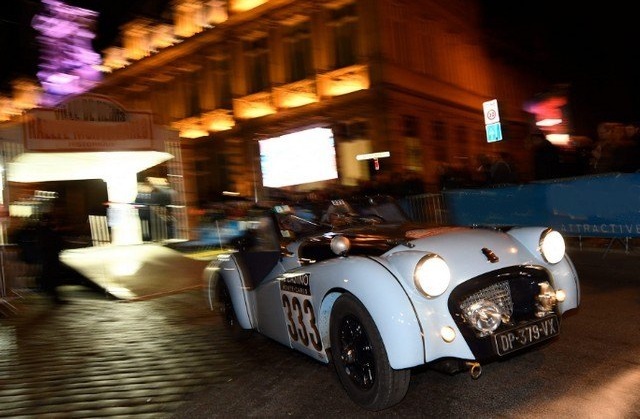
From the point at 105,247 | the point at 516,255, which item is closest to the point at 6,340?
the point at 516,255

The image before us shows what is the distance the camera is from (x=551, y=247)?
14.0 ft

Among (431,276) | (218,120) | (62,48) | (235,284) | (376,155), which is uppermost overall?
(62,48)

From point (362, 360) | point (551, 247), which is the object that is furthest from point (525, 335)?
point (362, 360)

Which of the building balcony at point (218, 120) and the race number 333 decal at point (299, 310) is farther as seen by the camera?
the building balcony at point (218, 120)

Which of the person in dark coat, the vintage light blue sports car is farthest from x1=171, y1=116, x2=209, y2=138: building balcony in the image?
the vintage light blue sports car

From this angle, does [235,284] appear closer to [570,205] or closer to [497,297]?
[497,297]

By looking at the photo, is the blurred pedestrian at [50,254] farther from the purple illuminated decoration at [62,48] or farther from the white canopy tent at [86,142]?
the purple illuminated decoration at [62,48]

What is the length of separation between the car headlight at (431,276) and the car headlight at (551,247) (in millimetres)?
1034

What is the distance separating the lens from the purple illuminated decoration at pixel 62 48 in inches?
857

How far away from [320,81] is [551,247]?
59.9ft

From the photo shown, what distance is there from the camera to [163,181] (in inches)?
650

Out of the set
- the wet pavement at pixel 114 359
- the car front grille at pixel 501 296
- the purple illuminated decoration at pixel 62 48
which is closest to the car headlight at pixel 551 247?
the car front grille at pixel 501 296

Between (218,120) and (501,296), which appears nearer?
(501,296)

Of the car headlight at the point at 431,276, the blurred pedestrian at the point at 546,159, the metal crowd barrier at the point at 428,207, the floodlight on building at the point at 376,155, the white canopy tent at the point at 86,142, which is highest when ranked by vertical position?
the white canopy tent at the point at 86,142
